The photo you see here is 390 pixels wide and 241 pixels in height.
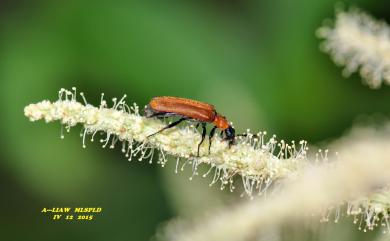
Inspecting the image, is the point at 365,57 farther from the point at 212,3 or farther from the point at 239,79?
the point at 212,3

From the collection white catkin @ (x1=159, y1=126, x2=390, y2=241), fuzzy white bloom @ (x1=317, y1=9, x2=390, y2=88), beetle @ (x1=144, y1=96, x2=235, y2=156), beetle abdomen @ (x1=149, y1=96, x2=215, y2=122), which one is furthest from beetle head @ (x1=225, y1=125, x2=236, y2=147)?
fuzzy white bloom @ (x1=317, y1=9, x2=390, y2=88)

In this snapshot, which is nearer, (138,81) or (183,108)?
(183,108)

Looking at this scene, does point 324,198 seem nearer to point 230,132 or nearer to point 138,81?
point 230,132

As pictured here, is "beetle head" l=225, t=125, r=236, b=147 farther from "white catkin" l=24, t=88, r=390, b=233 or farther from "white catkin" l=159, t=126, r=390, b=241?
"white catkin" l=159, t=126, r=390, b=241

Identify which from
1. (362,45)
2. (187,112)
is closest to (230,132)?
(187,112)

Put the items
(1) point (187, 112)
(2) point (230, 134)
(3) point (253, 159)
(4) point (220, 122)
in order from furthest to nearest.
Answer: (4) point (220, 122), (1) point (187, 112), (2) point (230, 134), (3) point (253, 159)

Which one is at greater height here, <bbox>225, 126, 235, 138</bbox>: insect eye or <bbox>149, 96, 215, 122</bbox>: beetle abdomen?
<bbox>149, 96, 215, 122</bbox>: beetle abdomen
